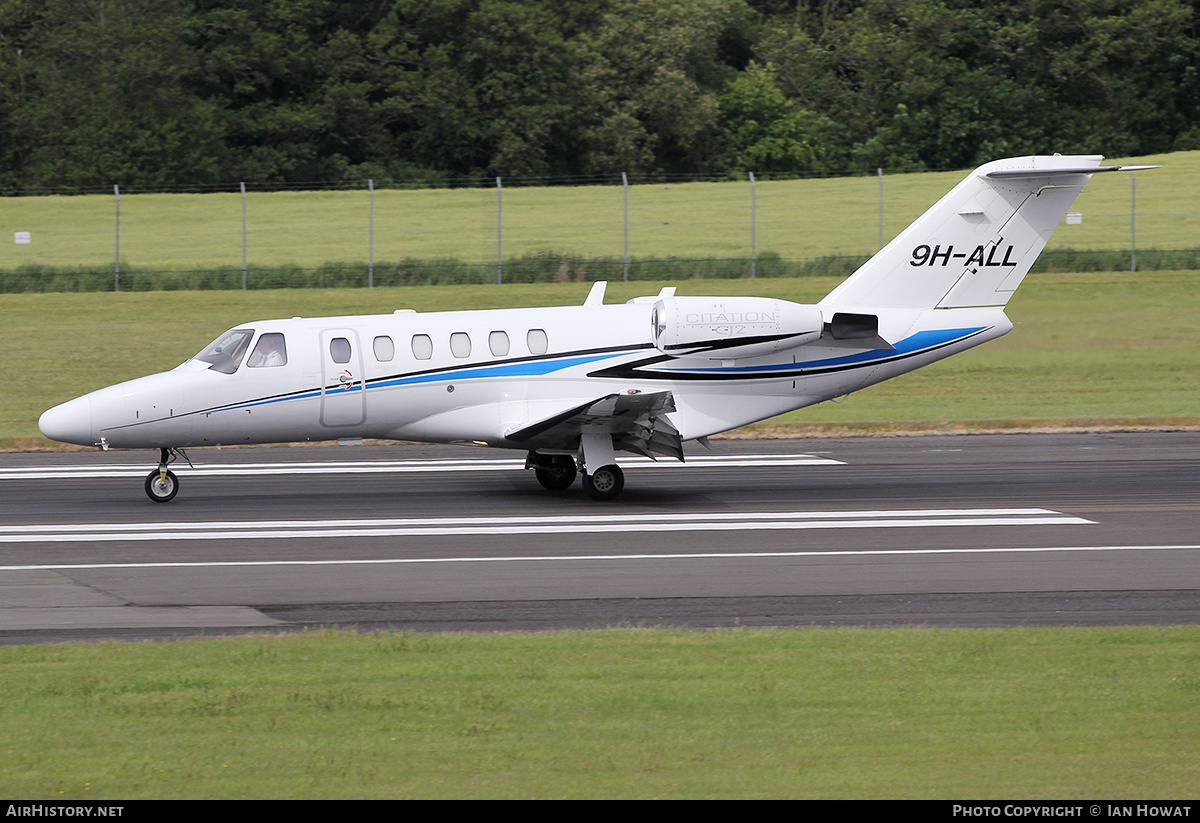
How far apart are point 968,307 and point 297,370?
933 cm

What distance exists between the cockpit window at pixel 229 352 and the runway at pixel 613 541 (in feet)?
6.26

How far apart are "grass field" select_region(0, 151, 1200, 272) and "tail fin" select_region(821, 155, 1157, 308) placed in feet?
89.8

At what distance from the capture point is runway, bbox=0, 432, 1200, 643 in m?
13.2

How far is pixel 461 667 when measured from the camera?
1070 cm

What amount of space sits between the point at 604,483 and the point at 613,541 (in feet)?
9.25

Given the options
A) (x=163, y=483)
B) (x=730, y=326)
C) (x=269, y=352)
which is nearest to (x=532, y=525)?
(x=730, y=326)

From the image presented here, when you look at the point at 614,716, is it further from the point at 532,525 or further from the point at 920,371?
the point at 920,371

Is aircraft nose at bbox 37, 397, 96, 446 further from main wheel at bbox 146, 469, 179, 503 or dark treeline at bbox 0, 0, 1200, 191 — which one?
dark treeline at bbox 0, 0, 1200, 191

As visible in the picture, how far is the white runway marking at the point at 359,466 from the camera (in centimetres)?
2245

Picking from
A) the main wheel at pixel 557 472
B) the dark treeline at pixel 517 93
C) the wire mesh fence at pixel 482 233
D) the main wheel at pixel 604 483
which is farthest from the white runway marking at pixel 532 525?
the dark treeline at pixel 517 93

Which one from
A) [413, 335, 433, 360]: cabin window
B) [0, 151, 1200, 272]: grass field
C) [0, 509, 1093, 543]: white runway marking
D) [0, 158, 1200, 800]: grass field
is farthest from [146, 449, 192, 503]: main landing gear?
[0, 151, 1200, 272]: grass field

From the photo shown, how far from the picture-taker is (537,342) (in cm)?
1953
